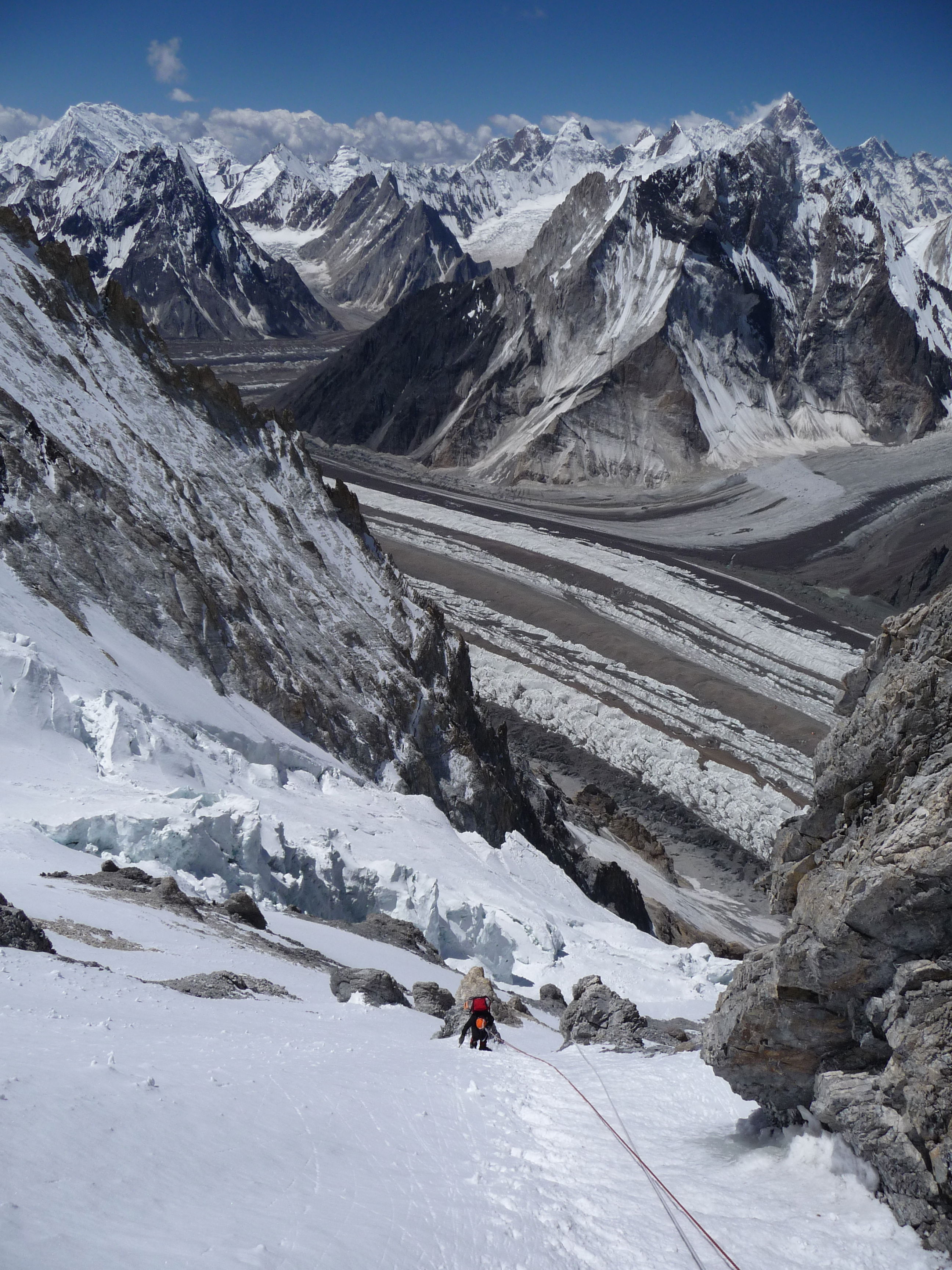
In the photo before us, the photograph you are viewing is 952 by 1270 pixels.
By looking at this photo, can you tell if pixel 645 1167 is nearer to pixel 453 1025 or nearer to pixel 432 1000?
pixel 453 1025

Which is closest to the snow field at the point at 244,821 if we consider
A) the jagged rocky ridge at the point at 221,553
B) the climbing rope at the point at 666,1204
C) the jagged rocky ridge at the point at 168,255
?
the jagged rocky ridge at the point at 221,553

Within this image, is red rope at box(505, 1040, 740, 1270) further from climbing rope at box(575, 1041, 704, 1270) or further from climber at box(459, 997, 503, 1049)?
climber at box(459, 997, 503, 1049)

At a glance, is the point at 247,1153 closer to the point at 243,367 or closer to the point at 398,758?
the point at 398,758

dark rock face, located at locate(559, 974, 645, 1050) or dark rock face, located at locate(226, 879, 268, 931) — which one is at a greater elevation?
dark rock face, located at locate(559, 974, 645, 1050)

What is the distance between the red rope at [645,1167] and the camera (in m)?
5.62

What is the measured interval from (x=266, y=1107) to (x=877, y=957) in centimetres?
408

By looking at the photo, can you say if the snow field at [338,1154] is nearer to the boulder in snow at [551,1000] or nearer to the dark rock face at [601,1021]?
the dark rock face at [601,1021]

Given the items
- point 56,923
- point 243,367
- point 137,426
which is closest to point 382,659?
point 137,426

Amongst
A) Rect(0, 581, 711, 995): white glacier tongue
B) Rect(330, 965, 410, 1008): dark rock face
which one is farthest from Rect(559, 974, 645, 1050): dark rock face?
Rect(0, 581, 711, 995): white glacier tongue

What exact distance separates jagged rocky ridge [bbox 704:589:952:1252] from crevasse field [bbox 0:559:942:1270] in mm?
396

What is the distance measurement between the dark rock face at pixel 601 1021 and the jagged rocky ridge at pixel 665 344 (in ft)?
241

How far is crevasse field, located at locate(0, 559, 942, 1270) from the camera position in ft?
15.4

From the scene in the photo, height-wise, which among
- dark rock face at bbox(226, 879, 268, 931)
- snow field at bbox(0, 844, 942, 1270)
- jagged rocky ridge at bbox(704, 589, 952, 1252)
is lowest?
dark rock face at bbox(226, 879, 268, 931)

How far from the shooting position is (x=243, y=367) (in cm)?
15662
